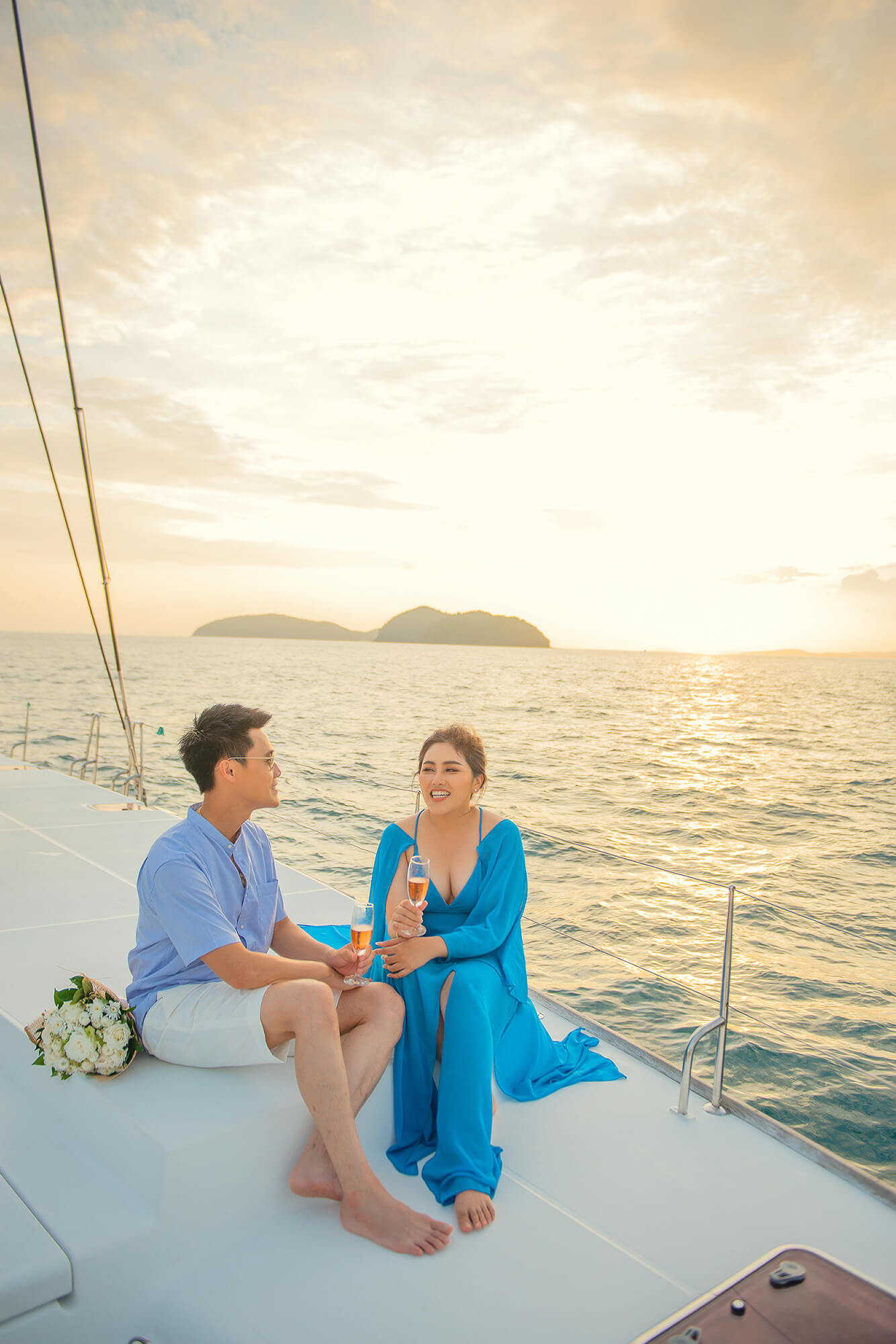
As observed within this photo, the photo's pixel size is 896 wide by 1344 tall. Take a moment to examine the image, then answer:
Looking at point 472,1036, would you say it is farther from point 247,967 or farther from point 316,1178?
point 247,967

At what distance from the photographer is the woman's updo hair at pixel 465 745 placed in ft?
8.84

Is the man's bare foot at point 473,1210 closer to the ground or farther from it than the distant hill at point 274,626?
closer to the ground

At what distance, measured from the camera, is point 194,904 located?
78.6 inches

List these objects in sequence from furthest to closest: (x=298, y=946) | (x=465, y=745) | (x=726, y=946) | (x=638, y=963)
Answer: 1. (x=638, y=963)
2. (x=465, y=745)
3. (x=726, y=946)
4. (x=298, y=946)

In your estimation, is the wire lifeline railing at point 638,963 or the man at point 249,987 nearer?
the man at point 249,987

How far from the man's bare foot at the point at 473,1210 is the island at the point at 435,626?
131364mm

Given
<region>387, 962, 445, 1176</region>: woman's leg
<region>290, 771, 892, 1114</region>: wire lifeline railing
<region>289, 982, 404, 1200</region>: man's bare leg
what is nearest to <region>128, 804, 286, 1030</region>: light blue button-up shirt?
<region>289, 982, 404, 1200</region>: man's bare leg

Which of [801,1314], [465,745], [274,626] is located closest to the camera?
[801,1314]

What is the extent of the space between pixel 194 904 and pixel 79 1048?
42 centimetres

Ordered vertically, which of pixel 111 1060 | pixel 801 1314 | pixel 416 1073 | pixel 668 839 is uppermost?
pixel 111 1060

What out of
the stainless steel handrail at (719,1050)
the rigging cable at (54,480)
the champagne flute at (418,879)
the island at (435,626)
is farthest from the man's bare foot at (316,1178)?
the island at (435,626)

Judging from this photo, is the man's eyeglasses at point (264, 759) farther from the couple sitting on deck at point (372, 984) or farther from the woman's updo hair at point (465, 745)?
the woman's updo hair at point (465, 745)

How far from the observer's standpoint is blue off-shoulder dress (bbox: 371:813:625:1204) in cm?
209

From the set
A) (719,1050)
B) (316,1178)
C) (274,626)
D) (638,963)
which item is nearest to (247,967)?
(316,1178)
